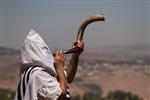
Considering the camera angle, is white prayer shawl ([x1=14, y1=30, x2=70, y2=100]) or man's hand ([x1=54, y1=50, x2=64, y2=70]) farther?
man's hand ([x1=54, y1=50, x2=64, y2=70])

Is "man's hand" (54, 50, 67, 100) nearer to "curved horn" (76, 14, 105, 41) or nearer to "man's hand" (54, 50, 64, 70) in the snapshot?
"man's hand" (54, 50, 64, 70)

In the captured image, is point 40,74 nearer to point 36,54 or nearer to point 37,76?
point 37,76

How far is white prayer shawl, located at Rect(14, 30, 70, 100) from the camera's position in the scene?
3.91 m

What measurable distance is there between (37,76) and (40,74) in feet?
0.08

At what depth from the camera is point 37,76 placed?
3959mm

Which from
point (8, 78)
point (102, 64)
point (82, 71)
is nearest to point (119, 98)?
point (8, 78)

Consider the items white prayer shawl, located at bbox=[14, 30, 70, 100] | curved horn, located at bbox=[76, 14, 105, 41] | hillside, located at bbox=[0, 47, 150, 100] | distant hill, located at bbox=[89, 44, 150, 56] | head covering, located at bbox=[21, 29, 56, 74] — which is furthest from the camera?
distant hill, located at bbox=[89, 44, 150, 56]

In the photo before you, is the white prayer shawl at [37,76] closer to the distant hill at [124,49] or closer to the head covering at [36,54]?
the head covering at [36,54]

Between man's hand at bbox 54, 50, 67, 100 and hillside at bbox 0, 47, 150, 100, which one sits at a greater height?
man's hand at bbox 54, 50, 67, 100

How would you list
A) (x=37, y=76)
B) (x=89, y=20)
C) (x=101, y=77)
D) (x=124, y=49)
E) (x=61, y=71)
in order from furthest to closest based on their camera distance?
(x=124, y=49), (x=101, y=77), (x=89, y=20), (x=61, y=71), (x=37, y=76)

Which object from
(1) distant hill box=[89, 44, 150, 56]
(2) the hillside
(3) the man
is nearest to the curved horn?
(3) the man

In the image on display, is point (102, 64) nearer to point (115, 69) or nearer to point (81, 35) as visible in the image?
point (115, 69)

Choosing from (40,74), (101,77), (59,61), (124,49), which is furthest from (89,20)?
(124,49)

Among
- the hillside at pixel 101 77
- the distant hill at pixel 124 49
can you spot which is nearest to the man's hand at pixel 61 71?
the hillside at pixel 101 77
